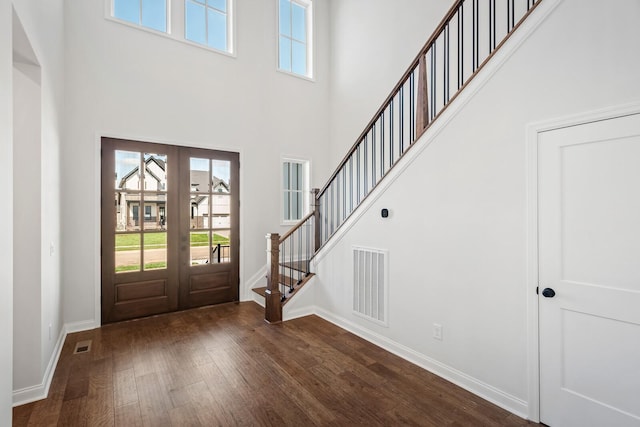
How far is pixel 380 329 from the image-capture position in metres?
3.37

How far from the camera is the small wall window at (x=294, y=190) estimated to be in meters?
5.59


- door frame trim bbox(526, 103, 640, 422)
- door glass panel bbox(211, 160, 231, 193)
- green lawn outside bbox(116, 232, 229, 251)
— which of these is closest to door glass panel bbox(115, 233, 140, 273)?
green lawn outside bbox(116, 232, 229, 251)

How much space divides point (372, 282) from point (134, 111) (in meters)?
3.77

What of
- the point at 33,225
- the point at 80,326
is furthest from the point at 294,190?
the point at 33,225

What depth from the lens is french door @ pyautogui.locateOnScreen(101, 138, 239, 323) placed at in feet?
13.2

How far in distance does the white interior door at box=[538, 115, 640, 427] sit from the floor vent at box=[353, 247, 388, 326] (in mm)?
1480

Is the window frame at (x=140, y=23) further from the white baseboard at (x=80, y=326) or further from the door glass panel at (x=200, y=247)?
the white baseboard at (x=80, y=326)

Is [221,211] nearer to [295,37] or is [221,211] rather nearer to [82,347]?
[82,347]

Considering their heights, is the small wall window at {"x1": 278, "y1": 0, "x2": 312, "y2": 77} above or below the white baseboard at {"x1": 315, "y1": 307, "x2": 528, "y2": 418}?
above

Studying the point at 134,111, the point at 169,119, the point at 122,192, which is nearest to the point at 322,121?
the point at 169,119

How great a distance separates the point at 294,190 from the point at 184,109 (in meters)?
2.20

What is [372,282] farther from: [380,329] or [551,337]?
[551,337]

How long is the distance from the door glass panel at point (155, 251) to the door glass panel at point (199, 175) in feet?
2.64

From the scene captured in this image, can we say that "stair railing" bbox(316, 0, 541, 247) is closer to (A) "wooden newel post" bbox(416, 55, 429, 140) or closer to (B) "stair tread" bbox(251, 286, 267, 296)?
(A) "wooden newel post" bbox(416, 55, 429, 140)
